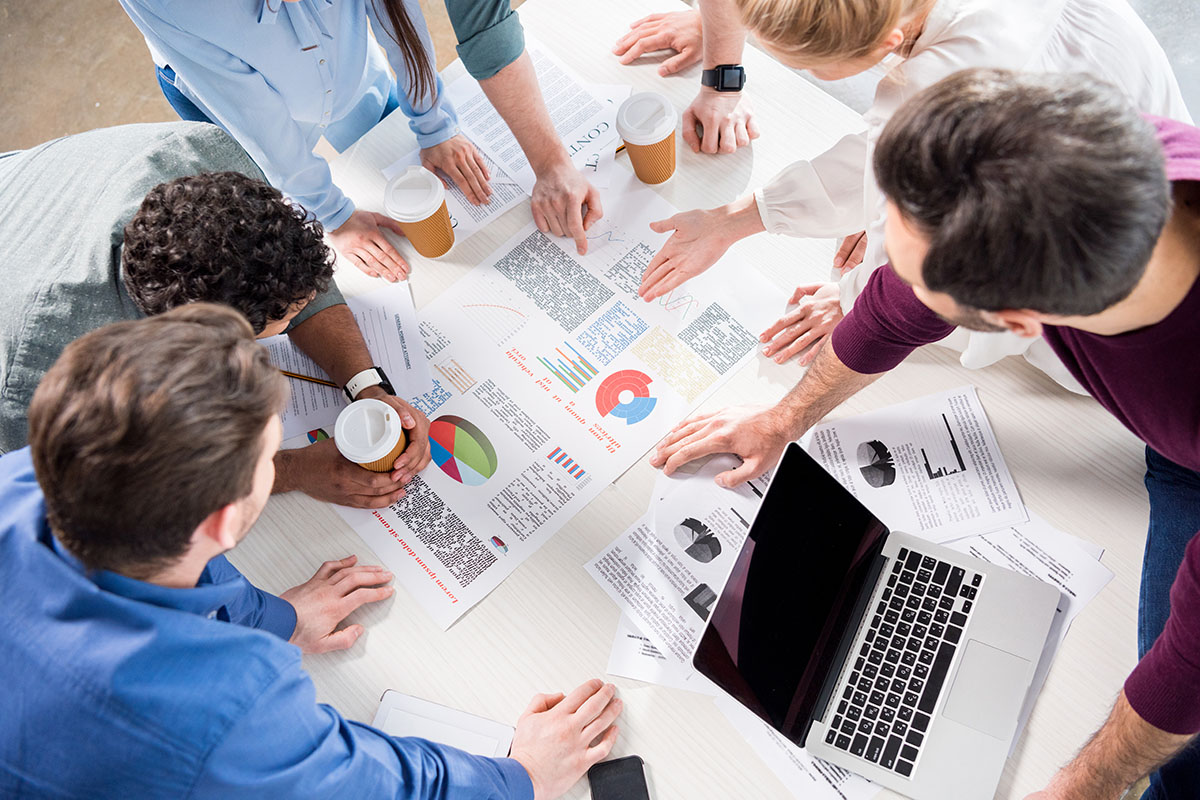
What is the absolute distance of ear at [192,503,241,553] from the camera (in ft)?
2.47

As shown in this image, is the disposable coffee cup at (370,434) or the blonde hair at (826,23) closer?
the blonde hair at (826,23)

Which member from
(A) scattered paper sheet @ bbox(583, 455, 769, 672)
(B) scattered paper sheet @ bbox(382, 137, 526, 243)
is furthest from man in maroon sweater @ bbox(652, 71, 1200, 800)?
(B) scattered paper sheet @ bbox(382, 137, 526, 243)

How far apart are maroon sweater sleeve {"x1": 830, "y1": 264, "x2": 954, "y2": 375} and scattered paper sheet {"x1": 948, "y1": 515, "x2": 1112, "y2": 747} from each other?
0.26 meters

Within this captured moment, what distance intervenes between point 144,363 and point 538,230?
0.75 meters

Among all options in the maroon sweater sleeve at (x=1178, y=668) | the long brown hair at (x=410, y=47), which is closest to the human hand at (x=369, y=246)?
the long brown hair at (x=410, y=47)

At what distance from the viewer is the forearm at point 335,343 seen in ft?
4.01

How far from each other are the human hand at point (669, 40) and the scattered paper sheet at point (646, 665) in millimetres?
983

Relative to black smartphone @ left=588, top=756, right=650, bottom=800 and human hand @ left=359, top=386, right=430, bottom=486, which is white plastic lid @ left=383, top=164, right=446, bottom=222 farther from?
black smartphone @ left=588, top=756, right=650, bottom=800

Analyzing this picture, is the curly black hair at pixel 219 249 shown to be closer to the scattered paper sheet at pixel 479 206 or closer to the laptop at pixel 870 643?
the scattered paper sheet at pixel 479 206

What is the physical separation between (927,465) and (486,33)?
3.13ft

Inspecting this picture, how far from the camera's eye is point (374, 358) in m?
1.27

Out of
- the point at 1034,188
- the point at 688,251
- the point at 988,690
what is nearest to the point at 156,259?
the point at 688,251

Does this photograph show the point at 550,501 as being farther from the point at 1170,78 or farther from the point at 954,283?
the point at 1170,78

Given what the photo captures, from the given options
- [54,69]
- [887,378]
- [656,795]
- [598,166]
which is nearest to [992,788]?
[656,795]
